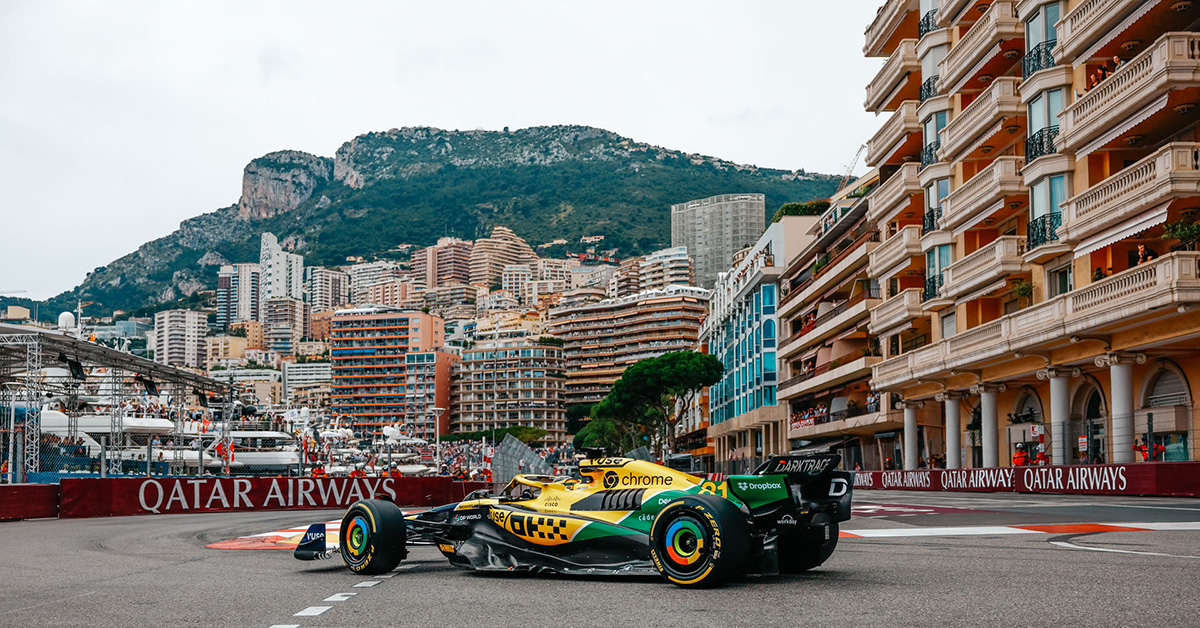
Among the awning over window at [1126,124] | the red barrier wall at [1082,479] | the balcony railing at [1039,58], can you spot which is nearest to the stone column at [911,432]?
the red barrier wall at [1082,479]

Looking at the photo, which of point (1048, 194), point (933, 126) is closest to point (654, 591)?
point (1048, 194)

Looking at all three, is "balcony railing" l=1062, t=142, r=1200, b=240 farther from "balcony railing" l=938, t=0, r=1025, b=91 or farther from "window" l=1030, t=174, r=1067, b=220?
"balcony railing" l=938, t=0, r=1025, b=91

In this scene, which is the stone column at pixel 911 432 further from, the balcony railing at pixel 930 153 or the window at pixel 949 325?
the balcony railing at pixel 930 153

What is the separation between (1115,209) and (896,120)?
21742 millimetres

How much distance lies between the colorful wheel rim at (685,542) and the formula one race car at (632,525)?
1 cm

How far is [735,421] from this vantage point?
94.1 metres

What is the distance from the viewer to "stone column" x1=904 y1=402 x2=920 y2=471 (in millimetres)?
52906

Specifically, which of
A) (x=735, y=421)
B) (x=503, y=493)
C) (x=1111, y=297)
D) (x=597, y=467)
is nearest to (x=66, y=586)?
(x=503, y=493)

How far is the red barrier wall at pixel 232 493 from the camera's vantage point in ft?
92.1

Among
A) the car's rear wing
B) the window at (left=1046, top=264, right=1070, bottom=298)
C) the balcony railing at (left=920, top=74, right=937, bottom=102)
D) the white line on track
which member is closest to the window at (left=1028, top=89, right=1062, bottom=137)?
the window at (left=1046, top=264, right=1070, bottom=298)

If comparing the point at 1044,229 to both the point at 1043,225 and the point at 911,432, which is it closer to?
the point at 1043,225

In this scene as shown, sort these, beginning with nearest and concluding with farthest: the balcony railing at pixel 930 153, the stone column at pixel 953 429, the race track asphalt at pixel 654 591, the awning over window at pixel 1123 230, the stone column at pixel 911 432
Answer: the race track asphalt at pixel 654 591, the awning over window at pixel 1123 230, the stone column at pixel 953 429, the balcony railing at pixel 930 153, the stone column at pixel 911 432

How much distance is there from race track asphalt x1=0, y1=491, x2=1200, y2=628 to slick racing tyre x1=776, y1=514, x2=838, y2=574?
17 cm

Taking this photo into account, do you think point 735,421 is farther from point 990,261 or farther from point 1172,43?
point 1172,43
